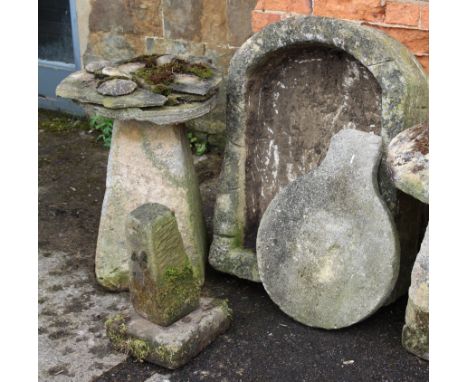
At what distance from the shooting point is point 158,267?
2562 millimetres

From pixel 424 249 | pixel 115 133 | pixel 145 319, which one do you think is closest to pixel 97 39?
pixel 115 133

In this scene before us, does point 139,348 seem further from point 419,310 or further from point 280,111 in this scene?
point 280,111

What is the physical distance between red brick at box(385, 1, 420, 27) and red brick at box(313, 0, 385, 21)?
1.8 inches

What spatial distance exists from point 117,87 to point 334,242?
1.04 meters

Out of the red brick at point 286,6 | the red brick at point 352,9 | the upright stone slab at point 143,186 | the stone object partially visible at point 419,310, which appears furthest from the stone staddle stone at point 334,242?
the red brick at point 286,6

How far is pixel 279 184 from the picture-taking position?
125 inches

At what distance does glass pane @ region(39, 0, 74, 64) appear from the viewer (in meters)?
5.26

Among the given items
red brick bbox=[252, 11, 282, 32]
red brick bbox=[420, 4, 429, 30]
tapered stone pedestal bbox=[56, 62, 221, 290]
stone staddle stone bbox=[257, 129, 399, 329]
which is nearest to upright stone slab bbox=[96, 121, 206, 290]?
tapered stone pedestal bbox=[56, 62, 221, 290]

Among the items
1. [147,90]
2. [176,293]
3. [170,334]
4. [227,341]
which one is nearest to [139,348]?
[170,334]

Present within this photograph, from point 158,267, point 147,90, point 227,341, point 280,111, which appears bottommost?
point 227,341

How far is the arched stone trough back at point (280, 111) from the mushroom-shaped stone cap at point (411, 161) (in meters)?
0.17

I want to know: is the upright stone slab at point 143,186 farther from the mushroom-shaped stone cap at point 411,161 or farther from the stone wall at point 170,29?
the stone wall at point 170,29

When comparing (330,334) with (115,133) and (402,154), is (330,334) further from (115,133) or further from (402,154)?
(115,133)

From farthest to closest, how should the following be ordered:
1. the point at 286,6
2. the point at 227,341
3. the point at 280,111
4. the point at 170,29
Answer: the point at 170,29 → the point at 286,6 → the point at 280,111 → the point at 227,341
